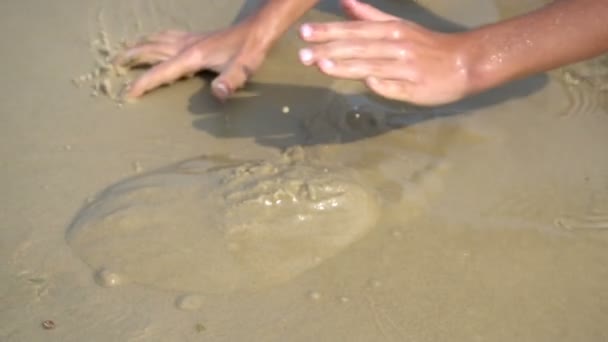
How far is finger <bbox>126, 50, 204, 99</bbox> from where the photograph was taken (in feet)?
7.64

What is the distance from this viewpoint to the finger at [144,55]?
245 centimetres

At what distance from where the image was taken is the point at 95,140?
6.99 ft

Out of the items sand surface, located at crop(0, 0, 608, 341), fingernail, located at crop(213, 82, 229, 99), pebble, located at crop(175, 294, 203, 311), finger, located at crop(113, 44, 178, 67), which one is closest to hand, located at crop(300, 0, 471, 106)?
sand surface, located at crop(0, 0, 608, 341)

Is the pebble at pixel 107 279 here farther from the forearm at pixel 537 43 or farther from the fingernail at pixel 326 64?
the forearm at pixel 537 43

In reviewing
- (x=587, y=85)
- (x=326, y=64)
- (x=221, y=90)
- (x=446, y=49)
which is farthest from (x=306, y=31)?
(x=587, y=85)

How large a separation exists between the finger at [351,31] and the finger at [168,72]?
72 cm

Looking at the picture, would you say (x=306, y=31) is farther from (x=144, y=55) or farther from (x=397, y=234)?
(x=144, y=55)

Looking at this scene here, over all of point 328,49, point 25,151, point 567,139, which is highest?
point 328,49

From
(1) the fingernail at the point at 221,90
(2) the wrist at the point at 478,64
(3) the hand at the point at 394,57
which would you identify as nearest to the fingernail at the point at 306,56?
(3) the hand at the point at 394,57

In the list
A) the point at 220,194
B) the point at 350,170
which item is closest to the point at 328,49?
the point at 350,170

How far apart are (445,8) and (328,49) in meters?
1.23

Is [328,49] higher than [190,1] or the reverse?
higher

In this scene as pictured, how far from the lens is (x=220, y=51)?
2420 mm

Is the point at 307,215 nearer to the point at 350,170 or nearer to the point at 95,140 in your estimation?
the point at 350,170
